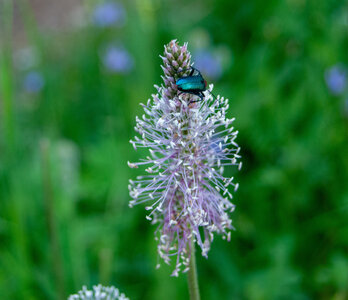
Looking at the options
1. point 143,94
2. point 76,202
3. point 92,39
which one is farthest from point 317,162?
point 92,39

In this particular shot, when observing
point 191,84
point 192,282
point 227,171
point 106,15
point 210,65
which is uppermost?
point 106,15

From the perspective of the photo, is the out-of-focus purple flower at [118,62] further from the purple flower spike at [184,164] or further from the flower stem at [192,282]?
the flower stem at [192,282]

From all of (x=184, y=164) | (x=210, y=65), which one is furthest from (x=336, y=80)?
(x=184, y=164)

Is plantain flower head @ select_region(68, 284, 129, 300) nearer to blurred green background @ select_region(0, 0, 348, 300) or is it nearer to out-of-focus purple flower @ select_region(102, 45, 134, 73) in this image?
blurred green background @ select_region(0, 0, 348, 300)

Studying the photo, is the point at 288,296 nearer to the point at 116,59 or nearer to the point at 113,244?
the point at 113,244

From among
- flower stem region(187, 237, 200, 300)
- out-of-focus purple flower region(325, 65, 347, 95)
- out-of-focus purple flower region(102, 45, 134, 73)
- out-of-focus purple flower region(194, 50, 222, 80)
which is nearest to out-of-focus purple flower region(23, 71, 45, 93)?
out-of-focus purple flower region(102, 45, 134, 73)

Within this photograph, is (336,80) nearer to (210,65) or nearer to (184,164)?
(210,65)
